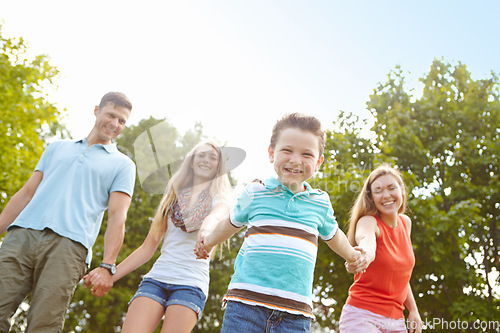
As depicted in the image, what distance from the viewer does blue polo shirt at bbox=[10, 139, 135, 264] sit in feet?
10.3

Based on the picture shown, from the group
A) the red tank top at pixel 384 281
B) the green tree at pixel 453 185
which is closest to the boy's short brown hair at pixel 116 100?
the red tank top at pixel 384 281

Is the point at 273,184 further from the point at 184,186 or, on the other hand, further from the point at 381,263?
the point at 184,186

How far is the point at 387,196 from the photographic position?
3.49 meters

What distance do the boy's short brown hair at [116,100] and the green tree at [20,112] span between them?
9.96 metres

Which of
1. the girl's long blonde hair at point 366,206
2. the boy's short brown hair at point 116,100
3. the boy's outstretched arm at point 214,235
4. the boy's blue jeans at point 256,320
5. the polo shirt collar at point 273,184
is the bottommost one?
the boy's blue jeans at point 256,320

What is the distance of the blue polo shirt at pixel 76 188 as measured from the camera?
3137mm

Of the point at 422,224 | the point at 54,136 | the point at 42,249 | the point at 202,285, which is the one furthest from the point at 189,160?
the point at 54,136

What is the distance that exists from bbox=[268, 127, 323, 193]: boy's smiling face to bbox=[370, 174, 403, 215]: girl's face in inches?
49.1

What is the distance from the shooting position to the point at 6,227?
10.9 feet

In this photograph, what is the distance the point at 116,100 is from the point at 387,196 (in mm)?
2299

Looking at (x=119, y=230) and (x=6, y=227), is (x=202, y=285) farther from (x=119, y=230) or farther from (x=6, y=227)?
(x=6, y=227)

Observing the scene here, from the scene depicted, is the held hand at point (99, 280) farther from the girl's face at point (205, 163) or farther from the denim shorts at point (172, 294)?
the girl's face at point (205, 163)

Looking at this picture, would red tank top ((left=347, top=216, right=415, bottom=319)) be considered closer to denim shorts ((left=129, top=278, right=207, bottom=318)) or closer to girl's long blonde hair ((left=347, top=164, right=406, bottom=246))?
girl's long blonde hair ((left=347, top=164, right=406, bottom=246))

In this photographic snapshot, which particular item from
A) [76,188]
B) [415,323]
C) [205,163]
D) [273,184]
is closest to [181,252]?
[205,163]
